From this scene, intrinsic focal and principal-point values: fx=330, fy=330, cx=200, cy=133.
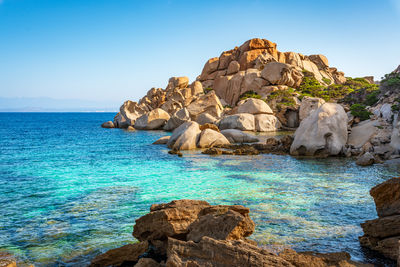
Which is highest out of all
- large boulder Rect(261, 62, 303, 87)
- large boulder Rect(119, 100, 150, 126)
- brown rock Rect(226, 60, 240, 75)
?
brown rock Rect(226, 60, 240, 75)

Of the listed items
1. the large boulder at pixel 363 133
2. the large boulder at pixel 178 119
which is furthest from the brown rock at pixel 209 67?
the large boulder at pixel 363 133

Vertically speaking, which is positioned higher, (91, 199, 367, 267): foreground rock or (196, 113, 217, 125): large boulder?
(196, 113, 217, 125): large boulder

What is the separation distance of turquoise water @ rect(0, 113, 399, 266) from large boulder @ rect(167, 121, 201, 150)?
159 inches

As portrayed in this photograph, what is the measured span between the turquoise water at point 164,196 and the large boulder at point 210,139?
4.88 m

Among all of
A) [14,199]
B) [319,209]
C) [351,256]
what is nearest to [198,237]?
[351,256]

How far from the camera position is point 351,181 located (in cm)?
1577

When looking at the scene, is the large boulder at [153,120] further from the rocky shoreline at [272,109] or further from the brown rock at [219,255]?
the brown rock at [219,255]

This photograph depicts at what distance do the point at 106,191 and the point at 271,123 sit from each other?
114 ft

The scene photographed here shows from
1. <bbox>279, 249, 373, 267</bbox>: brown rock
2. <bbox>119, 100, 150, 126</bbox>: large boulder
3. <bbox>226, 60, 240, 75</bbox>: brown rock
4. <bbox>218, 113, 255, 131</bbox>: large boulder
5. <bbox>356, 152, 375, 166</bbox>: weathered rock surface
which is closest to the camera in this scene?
<bbox>279, 249, 373, 267</bbox>: brown rock

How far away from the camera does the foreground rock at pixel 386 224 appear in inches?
288

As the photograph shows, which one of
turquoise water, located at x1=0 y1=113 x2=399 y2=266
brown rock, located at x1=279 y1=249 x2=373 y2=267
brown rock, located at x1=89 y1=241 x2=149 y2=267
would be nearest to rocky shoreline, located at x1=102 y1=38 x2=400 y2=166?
turquoise water, located at x1=0 y1=113 x2=399 y2=266

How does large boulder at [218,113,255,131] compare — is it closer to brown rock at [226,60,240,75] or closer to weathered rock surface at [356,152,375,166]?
weathered rock surface at [356,152,375,166]

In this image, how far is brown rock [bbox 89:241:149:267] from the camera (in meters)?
7.17

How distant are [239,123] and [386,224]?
35919mm
